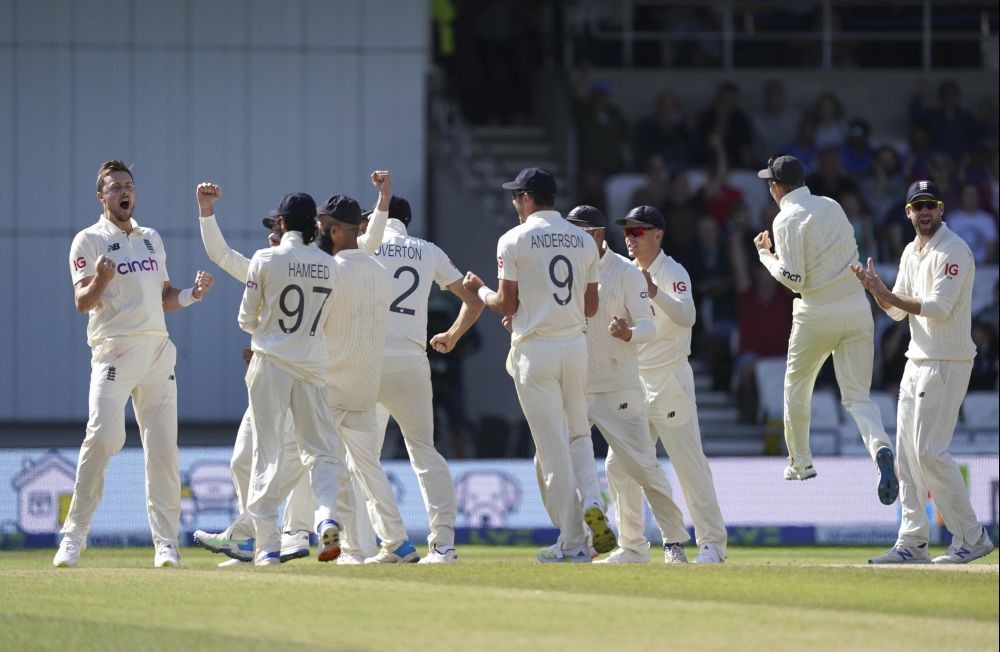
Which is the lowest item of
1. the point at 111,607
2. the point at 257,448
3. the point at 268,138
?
the point at 111,607

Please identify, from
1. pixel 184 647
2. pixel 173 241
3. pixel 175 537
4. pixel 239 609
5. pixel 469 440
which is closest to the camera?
pixel 184 647

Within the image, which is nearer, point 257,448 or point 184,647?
point 184,647

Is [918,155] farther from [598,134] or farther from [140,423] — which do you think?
[140,423]

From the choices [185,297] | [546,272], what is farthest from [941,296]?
[185,297]

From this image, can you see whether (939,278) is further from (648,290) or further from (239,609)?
(239,609)

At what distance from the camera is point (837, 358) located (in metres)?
11.4

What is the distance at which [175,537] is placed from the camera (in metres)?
11.1

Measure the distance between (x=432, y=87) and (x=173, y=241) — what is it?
4.22 m

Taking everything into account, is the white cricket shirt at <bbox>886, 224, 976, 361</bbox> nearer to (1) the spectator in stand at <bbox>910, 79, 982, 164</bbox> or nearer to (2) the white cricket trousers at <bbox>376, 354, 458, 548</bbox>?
(2) the white cricket trousers at <bbox>376, 354, 458, 548</bbox>

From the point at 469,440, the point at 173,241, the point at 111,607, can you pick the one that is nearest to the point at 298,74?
the point at 173,241

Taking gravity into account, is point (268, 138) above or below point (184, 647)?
above

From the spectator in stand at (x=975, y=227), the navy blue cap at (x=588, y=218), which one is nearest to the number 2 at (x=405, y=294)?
the navy blue cap at (x=588, y=218)

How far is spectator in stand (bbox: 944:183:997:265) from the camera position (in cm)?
2062

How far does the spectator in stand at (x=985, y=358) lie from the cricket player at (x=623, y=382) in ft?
29.1
